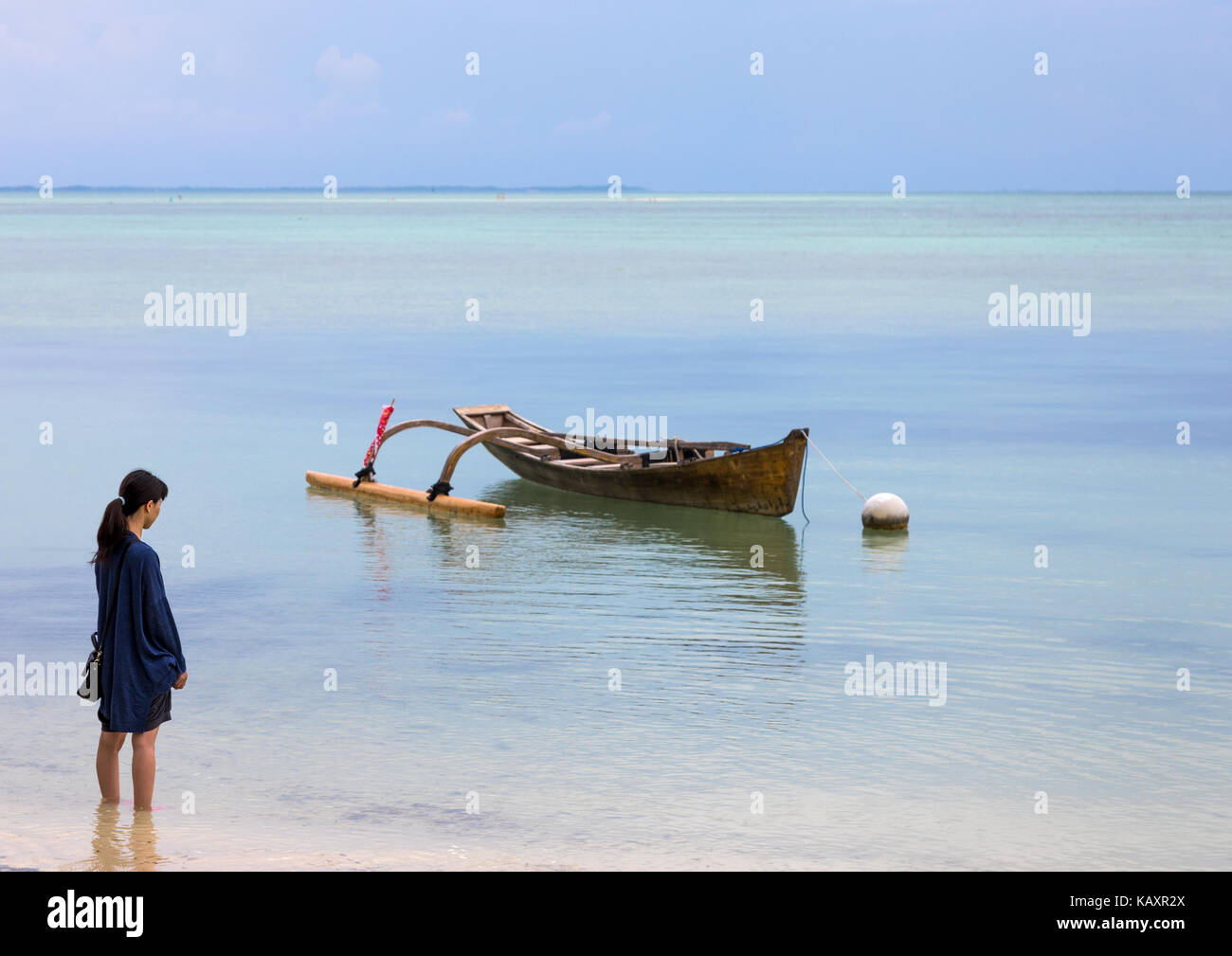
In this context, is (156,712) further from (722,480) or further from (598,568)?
(722,480)

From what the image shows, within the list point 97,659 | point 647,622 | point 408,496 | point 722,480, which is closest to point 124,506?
point 97,659

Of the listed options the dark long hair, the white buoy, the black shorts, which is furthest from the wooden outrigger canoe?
the dark long hair

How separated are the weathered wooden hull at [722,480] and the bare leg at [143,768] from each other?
9.35 m

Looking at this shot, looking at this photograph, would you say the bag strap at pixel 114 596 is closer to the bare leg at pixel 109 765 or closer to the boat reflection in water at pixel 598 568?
the bare leg at pixel 109 765

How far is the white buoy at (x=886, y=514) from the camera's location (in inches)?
651

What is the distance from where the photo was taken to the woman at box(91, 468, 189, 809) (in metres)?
7.07

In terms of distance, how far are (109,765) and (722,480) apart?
32.8 ft

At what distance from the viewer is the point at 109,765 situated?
792 cm

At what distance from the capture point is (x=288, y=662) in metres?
11.8

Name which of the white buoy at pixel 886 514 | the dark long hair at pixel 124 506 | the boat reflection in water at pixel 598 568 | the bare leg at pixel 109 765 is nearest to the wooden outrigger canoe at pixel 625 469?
the boat reflection in water at pixel 598 568

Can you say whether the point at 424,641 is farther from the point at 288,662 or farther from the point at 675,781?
the point at 675,781

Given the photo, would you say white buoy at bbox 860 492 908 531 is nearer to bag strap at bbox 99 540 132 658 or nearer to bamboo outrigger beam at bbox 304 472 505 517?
bamboo outrigger beam at bbox 304 472 505 517

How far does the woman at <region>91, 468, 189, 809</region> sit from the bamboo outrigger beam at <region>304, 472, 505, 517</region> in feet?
32.9
